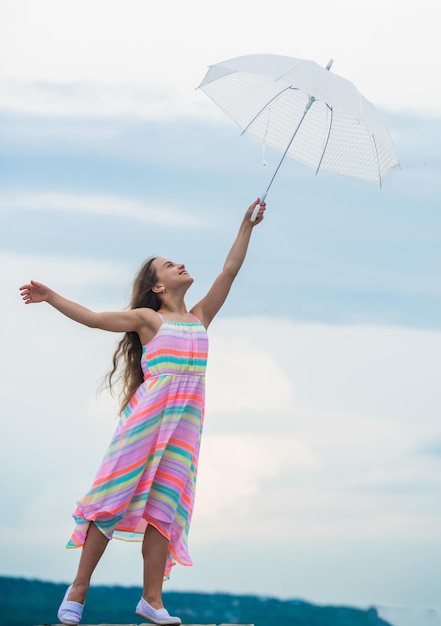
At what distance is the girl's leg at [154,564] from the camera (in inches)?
212

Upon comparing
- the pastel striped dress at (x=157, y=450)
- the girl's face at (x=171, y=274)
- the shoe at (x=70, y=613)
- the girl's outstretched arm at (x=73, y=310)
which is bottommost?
the shoe at (x=70, y=613)

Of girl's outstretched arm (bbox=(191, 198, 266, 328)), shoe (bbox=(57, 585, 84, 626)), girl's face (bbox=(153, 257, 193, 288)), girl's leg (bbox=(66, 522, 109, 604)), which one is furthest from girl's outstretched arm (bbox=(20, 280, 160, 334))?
shoe (bbox=(57, 585, 84, 626))

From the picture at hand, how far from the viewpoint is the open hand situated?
17.5ft

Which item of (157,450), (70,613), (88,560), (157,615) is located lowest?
(70,613)

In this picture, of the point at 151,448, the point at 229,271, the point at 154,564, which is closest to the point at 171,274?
the point at 229,271

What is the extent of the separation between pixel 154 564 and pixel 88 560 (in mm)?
357

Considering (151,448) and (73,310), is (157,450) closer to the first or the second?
(151,448)

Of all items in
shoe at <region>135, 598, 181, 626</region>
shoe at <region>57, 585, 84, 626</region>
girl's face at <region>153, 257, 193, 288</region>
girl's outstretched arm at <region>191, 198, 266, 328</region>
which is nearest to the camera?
shoe at <region>57, 585, 84, 626</region>

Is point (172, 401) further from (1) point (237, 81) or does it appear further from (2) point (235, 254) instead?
(1) point (237, 81)

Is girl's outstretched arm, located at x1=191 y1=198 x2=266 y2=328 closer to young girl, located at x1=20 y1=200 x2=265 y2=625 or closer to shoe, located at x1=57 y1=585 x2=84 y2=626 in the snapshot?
young girl, located at x1=20 y1=200 x2=265 y2=625

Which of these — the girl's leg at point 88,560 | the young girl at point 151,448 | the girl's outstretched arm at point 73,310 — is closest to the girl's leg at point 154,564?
the young girl at point 151,448

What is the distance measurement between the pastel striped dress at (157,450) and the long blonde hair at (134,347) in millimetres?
132

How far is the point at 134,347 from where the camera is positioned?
5.70 m

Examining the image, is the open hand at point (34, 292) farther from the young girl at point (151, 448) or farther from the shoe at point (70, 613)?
the shoe at point (70, 613)
